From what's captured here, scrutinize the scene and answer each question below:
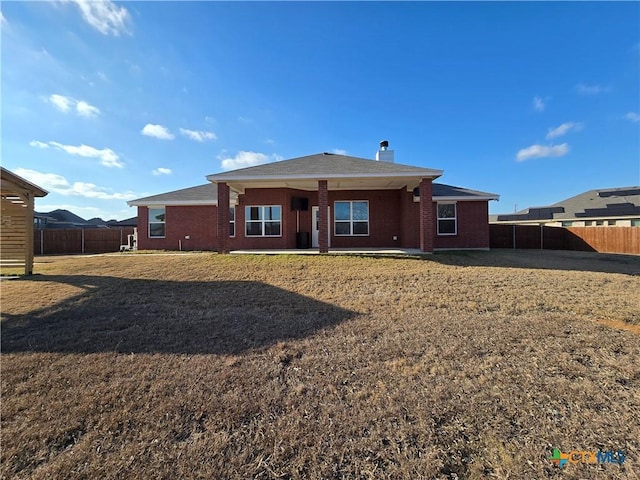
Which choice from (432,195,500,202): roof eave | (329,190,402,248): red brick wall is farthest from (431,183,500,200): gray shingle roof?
(329,190,402,248): red brick wall

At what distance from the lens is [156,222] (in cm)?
1800

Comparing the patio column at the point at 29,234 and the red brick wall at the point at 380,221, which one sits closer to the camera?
the patio column at the point at 29,234

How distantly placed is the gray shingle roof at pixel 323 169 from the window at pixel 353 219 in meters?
2.30

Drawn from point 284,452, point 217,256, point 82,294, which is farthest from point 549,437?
point 217,256

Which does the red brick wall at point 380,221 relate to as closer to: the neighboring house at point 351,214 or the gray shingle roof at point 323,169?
the neighboring house at point 351,214

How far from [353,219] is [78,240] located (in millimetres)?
19754

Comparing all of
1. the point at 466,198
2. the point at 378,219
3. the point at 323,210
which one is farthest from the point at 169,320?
the point at 466,198

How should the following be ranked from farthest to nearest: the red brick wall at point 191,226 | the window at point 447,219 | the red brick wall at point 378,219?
1. the red brick wall at point 191,226
2. the red brick wall at point 378,219
3. the window at point 447,219

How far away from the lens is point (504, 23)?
35.7 feet

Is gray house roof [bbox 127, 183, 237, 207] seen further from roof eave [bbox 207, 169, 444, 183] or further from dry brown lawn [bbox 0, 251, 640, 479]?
dry brown lawn [bbox 0, 251, 640, 479]

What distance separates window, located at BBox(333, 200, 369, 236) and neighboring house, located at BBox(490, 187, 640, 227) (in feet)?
74.2

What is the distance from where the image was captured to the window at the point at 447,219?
15148 millimetres

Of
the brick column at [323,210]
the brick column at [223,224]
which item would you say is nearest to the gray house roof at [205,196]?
the brick column at [223,224]

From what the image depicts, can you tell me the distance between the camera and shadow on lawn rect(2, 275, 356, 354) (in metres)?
4.55
